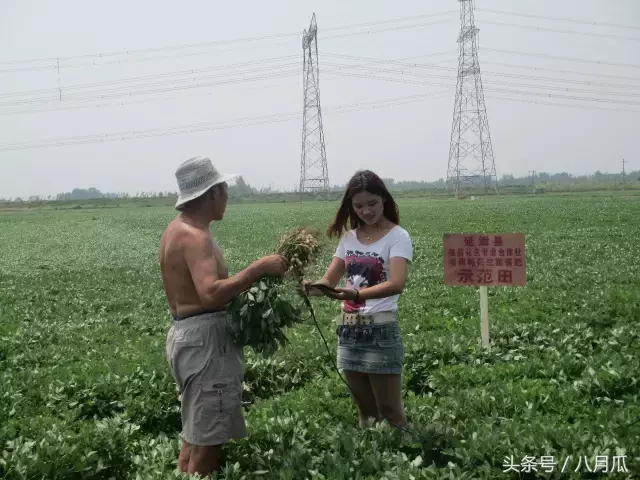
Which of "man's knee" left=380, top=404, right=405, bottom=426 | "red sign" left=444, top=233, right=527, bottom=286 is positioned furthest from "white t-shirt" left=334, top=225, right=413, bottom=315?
"red sign" left=444, top=233, right=527, bottom=286

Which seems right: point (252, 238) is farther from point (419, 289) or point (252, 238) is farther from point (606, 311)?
point (606, 311)

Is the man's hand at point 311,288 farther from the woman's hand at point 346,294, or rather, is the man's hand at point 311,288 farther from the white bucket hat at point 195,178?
the white bucket hat at point 195,178

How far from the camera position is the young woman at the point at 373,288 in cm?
435

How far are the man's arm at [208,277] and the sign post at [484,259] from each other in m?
4.24

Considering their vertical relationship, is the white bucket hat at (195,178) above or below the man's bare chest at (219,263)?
above

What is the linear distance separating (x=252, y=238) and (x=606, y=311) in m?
21.9

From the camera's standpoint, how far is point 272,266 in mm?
4086

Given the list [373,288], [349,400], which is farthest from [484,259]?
[373,288]

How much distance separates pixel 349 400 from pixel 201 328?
263 centimetres

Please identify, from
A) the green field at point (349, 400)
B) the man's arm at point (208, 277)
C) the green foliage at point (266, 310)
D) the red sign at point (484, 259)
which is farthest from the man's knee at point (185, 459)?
the red sign at point (484, 259)

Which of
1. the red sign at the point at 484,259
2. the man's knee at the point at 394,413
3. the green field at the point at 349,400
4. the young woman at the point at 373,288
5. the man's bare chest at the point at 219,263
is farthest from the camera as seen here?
the red sign at the point at 484,259

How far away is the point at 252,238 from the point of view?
3025 cm

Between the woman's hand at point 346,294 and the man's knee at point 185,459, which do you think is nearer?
the woman's hand at point 346,294

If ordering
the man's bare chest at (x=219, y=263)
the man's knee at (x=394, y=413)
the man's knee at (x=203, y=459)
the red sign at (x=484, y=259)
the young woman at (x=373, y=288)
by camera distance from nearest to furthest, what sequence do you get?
the man's bare chest at (x=219, y=263) → the man's knee at (x=203, y=459) → the young woman at (x=373, y=288) → the man's knee at (x=394, y=413) → the red sign at (x=484, y=259)
